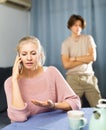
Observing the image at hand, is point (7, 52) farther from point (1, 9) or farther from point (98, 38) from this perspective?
point (98, 38)

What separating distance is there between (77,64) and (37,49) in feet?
4.46

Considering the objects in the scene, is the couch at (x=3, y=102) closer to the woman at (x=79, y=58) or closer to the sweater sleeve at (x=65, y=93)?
the woman at (x=79, y=58)

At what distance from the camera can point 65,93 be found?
1.74 m

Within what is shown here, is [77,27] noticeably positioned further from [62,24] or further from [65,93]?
[65,93]

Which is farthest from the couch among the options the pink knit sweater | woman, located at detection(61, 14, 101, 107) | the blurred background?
the pink knit sweater

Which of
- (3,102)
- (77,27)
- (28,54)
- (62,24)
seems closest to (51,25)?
(62,24)

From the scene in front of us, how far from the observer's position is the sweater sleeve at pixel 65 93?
5.58 ft

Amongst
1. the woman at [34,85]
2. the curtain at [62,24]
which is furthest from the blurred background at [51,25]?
the woman at [34,85]

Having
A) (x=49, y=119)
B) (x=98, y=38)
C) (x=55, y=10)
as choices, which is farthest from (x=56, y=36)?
(x=49, y=119)

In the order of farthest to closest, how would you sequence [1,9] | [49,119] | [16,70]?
[1,9]
[16,70]
[49,119]

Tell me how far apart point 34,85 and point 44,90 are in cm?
8

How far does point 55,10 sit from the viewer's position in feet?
13.0

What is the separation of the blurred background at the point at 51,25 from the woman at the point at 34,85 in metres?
1.97

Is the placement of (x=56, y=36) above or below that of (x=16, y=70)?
above
